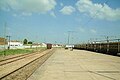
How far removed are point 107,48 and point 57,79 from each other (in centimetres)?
3845

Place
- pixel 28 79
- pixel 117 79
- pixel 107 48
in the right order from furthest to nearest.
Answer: pixel 107 48 < pixel 28 79 < pixel 117 79

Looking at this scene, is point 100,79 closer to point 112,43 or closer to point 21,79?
point 21,79

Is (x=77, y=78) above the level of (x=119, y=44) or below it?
below

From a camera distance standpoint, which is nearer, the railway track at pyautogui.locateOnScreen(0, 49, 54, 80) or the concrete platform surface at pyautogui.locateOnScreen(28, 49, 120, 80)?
the concrete platform surface at pyautogui.locateOnScreen(28, 49, 120, 80)

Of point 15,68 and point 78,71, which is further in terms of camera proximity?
point 15,68

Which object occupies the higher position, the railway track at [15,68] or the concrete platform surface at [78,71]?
the concrete platform surface at [78,71]

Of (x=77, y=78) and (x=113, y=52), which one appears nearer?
(x=77, y=78)

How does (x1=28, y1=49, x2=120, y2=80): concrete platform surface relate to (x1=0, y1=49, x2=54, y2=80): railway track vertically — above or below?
above

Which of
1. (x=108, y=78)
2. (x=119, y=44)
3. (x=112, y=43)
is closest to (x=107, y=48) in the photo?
(x=112, y=43)

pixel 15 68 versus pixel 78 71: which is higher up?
pixel 78 71

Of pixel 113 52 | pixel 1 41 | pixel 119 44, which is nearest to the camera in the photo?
pixel 119 44

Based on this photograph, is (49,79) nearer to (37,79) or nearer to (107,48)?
(37,79)

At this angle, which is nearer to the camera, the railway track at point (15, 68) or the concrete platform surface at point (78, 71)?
the concrete platform surface at point (78, 71)

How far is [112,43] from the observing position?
4391 centimetres
